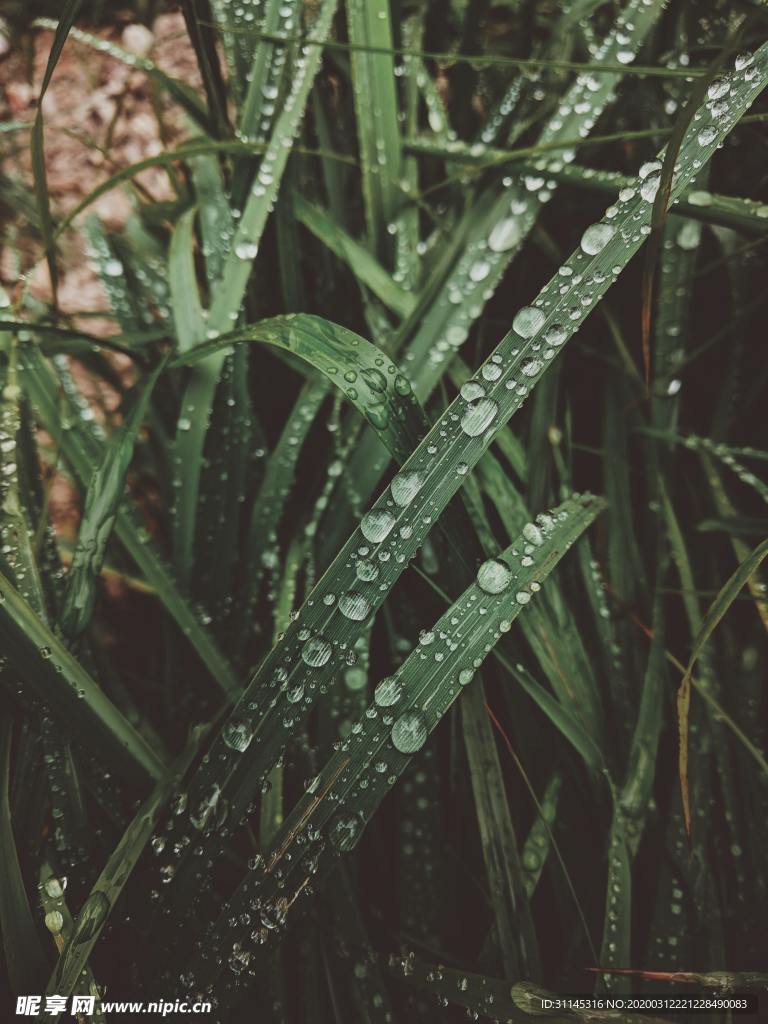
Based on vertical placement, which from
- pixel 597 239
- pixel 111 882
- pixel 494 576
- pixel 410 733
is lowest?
pixel 111 882

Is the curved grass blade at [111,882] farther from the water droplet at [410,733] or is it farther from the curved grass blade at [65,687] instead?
the water droplet at [410,733]

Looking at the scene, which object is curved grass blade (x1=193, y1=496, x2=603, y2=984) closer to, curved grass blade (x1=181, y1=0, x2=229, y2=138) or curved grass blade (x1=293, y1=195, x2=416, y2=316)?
curved grass blade (x1=293, y1=195, x2=416, y2=316)

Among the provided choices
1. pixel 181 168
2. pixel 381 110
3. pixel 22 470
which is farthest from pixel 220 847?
pixel 181 168

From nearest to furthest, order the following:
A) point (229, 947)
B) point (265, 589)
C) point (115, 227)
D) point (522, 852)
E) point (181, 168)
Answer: point (229, 947), point (522, 852), point (265, 589), point (181, 168), point (115, 227)

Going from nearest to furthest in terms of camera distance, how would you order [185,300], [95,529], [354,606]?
[354,606], [95,529], [185,300]

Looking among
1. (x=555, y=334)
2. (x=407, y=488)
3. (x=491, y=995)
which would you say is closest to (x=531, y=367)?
(x=555, y=334)

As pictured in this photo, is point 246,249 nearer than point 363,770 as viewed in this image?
No

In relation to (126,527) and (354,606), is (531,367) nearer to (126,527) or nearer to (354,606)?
(354,606)

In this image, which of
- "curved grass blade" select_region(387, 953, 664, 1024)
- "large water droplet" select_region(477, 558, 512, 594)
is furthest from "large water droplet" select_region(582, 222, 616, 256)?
"curved grass blade" select_region(387, 953, 664, 1024)

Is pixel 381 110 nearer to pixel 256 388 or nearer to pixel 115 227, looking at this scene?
pixel 256 388
